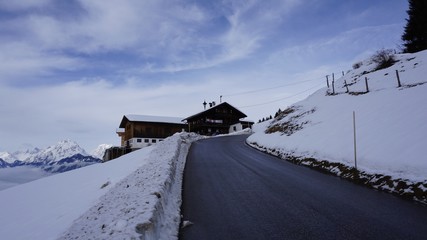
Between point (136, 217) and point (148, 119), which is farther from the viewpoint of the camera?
point (148, 119)

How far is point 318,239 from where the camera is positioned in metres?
5.80

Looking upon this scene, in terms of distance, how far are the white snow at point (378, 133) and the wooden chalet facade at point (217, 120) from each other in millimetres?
38204

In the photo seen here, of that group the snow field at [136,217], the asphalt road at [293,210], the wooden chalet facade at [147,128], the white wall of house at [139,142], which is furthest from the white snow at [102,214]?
the wooden chalet facade at [147,128]

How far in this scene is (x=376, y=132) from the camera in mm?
15078

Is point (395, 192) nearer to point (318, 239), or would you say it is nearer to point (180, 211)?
point (318, 239)

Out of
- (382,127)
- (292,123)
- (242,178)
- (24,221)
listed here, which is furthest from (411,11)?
(24,221)

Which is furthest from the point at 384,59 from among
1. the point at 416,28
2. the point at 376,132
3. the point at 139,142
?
the point at 139,142

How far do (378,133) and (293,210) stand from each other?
9484mm

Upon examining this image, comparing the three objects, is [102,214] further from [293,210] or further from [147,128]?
[147,128]

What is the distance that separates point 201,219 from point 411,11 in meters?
50.8

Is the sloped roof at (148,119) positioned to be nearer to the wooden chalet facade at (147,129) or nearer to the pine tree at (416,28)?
the wooden chalet facade at (147,129)

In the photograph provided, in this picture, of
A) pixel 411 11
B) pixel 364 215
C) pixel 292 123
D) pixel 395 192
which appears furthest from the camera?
pixel 411 11

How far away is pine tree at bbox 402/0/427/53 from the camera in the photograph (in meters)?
41.9

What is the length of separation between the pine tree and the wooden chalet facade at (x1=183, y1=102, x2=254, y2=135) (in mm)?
36181
